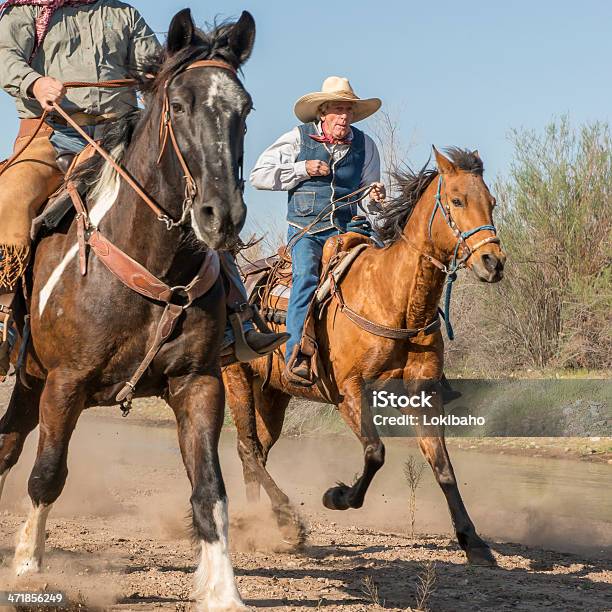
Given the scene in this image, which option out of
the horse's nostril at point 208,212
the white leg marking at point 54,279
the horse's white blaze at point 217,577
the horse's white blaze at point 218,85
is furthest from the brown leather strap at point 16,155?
the horse's white blaze at point 217,577

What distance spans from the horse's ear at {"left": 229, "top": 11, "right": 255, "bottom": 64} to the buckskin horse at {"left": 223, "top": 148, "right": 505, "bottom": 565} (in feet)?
11.2

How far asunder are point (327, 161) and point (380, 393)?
2.24 meters

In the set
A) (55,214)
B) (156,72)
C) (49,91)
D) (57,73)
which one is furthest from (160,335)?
(57,73)

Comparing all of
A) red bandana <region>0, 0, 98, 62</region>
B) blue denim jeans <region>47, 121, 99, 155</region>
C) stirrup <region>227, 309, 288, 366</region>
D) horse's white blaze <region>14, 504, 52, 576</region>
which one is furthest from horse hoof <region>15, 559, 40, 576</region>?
red bandana <region>0, 0, 98, 62</region>

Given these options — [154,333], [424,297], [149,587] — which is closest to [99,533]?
[149,587]

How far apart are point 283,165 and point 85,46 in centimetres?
338

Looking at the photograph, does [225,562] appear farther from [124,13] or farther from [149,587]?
[124,13]

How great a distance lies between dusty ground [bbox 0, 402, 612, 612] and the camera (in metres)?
6.11

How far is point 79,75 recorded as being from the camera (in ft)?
20.7

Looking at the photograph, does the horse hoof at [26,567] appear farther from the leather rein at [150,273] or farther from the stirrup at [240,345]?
the stirrup at [240,345]

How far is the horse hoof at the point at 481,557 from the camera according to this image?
24.6 feet

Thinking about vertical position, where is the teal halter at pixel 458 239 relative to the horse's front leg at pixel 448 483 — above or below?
above

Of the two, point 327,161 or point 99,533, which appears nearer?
point 99,533

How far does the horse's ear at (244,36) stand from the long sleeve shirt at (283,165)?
4155 millimetres
